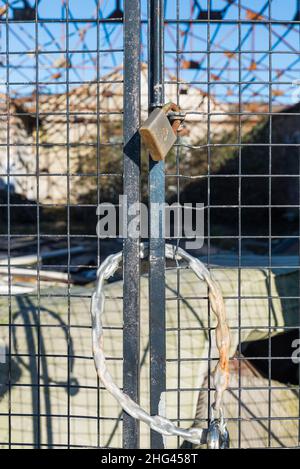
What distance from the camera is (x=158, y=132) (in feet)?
6.82

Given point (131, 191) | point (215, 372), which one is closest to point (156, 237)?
point (131, 191)

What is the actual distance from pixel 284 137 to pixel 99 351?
15.4 meters

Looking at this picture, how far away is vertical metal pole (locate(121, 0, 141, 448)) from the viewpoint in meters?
2.33

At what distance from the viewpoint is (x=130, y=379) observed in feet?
7.72

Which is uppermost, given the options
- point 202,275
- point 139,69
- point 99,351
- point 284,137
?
point 284,137

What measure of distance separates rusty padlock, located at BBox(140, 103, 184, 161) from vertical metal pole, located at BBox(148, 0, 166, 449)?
0.34ft

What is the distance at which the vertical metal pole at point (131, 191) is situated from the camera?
2.33m

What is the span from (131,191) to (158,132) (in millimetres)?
339

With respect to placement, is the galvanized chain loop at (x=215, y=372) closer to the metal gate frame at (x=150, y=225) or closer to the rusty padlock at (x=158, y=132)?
the metal gate frame at (x=150, y=225)

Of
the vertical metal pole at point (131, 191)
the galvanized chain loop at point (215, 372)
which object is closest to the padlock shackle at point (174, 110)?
the vertical metal pole at point (131, 191)

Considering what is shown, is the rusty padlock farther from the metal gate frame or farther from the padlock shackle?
the metal gate frame

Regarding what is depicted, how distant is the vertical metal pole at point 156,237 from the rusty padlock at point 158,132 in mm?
103
